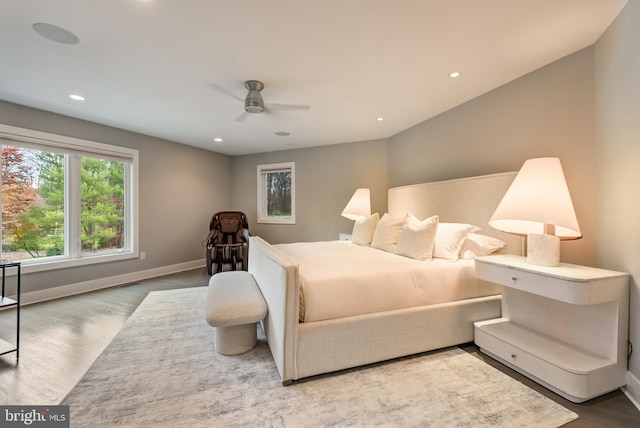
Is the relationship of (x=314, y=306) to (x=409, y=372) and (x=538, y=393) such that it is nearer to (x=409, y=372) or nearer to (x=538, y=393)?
(x=409, y=372)

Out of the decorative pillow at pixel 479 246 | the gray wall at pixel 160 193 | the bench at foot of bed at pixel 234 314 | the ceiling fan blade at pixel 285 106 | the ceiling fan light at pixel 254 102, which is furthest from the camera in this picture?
the gray wall at pixel 160 193

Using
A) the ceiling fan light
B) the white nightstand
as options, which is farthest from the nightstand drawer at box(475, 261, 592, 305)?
the ceiling fan light

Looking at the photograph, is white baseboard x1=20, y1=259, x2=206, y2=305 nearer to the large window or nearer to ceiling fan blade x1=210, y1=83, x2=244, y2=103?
the large window

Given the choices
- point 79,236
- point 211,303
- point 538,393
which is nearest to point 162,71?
point 211,303

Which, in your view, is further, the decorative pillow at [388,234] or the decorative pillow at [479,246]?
the decorative pillow at [388,234]

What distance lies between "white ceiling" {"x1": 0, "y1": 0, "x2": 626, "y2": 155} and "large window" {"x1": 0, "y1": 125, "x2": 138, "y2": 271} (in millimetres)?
563

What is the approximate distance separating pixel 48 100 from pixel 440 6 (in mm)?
4098

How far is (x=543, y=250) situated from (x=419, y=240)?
2.96ft

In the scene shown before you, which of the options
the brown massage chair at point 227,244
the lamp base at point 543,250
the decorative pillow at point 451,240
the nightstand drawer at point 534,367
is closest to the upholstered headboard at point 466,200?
the decorative pillow at point 451,240

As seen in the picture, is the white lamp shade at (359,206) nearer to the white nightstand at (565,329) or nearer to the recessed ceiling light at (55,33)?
the white nightstand at (565,329)

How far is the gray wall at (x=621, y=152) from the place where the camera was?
5.32ft

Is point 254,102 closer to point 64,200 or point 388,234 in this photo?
point 388,234

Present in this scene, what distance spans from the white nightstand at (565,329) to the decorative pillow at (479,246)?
285 millimetres

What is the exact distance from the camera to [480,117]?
9.70 feet
